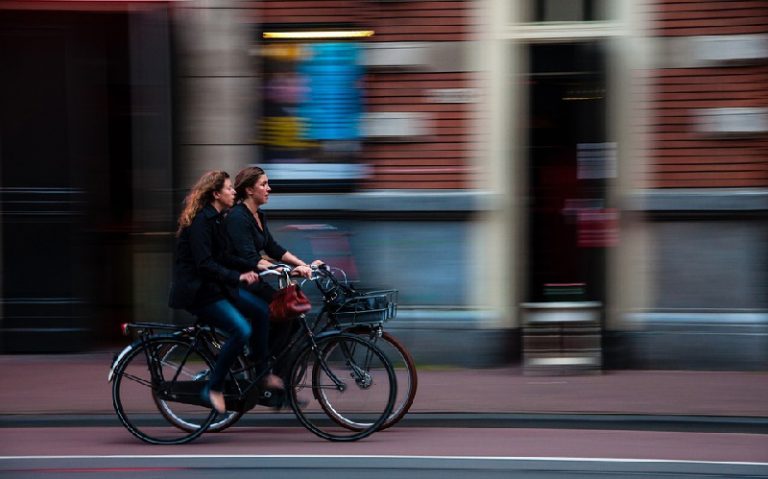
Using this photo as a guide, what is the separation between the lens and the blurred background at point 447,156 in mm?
9172

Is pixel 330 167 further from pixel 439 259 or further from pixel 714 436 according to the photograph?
pixel 714 436

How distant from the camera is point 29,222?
10.1 metres

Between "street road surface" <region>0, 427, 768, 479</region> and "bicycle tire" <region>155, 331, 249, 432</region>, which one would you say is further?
"bicycle tire" <region>155, 331, 249, 432</region>

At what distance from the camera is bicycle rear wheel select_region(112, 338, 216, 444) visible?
6871mm

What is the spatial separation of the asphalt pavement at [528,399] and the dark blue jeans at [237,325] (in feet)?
2.67

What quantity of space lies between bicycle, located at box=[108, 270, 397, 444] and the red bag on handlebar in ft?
0.48

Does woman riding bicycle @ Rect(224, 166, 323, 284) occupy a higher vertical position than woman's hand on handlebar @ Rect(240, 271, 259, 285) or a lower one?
higher

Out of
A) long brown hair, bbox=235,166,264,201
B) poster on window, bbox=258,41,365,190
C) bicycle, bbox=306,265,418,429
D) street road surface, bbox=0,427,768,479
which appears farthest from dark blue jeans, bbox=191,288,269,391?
poster on window, bbox=258,41,365,190

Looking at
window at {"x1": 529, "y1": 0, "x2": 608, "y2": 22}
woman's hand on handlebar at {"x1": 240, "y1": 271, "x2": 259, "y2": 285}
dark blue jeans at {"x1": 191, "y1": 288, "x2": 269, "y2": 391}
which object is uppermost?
window at {"x1": 529, "y1": 0, "x2": 608, "y2": 22}

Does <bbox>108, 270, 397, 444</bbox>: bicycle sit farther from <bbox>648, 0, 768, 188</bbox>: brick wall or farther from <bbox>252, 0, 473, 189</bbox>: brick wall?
<bbox>648, 0, 768, 188</bbox>: brick wall

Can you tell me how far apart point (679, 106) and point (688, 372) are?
221cm

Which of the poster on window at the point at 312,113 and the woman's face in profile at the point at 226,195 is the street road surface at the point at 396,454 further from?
the poster on window at the point at 312,113

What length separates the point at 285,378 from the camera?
6875 millimetres

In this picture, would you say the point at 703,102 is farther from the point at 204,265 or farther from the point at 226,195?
the point at 204,265
